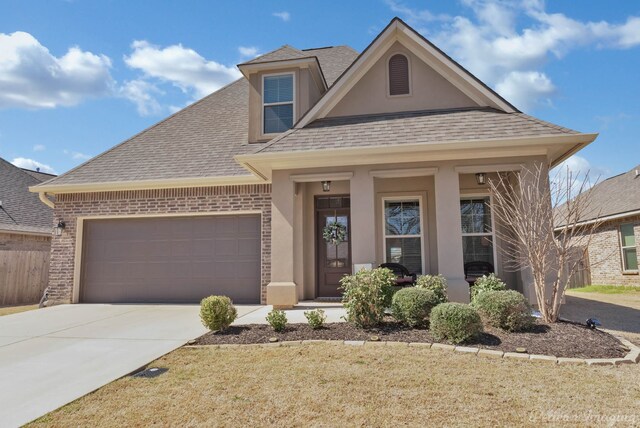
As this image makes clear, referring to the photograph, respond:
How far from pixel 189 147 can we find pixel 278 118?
9.50ft

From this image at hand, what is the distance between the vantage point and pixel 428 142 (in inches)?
314

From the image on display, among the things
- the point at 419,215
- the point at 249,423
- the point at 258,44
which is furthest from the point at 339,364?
the point at 258,44

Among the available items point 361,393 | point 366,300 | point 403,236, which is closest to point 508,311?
point 366,300

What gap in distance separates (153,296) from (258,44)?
28.5 feet

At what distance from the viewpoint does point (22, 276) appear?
13.1m

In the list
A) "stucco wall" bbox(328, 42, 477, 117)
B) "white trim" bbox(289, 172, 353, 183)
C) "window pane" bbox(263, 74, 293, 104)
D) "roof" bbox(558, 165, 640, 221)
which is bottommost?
"white trim" bbox(289, 172, 353, 183)

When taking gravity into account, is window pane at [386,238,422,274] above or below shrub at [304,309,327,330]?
above

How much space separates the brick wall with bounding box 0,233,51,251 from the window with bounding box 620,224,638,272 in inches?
918

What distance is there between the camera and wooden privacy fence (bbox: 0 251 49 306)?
Result: 41.6 ft

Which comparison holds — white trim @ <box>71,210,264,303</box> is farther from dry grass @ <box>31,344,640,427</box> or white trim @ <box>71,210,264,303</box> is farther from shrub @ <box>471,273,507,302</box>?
shrub @ <box>471,273,507,302</box>

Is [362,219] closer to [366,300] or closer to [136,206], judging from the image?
[366,300]

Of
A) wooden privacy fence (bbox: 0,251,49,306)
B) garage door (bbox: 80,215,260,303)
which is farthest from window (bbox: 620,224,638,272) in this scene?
wooden privacy fence (bbox: 0,251,49,306)

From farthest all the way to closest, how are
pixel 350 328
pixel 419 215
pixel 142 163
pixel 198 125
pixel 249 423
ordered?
pixel 198 125 → pixel 142 163 → pixel 419 215 → pixel 350 328 → pixel 249 423

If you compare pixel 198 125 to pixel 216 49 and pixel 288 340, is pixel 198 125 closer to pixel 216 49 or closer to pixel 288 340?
pixel 216 49
